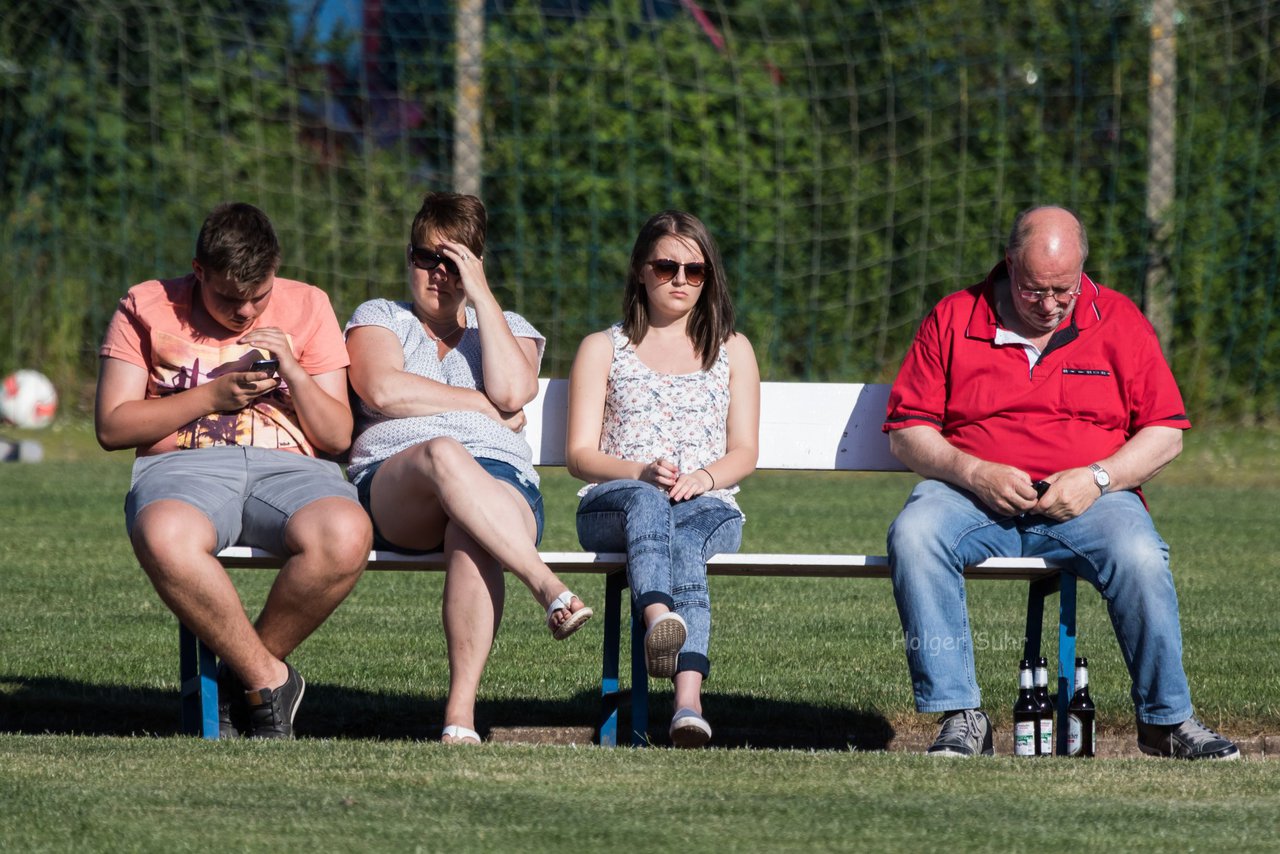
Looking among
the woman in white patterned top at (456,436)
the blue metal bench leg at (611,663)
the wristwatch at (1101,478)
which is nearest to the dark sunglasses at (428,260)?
the woman in white patterned top at (456,436)

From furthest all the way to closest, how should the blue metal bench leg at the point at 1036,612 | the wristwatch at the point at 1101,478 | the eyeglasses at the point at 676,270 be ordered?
the eyeglasses at the point at 676,270, the blue metal bench leg at the point at 1036,612, the wristwatch at the point at 1101,478

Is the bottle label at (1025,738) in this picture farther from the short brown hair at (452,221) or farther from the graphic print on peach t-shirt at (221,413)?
the graphic print on peach t-shirt at (221,413)

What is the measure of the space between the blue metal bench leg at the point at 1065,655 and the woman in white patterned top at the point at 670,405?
Result: 837 mm

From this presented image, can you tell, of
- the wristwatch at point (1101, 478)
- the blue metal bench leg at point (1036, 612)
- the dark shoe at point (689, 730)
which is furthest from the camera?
the blue metal bench leg at point (1036, 612)

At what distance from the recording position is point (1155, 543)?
4.41 metres

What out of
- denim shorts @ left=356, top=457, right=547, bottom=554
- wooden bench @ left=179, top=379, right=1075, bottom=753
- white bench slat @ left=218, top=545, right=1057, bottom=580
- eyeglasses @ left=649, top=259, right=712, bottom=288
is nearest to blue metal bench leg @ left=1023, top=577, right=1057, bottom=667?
wooden bench @ left=179, top=379, right=1075, bottom=753

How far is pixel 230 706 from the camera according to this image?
457cm

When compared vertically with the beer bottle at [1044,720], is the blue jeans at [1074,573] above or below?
above

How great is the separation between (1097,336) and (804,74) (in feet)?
29.7

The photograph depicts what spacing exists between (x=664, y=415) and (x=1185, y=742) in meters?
1.58

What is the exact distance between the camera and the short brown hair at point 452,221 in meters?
4.83

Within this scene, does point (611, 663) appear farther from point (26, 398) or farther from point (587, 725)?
point (26, 398)

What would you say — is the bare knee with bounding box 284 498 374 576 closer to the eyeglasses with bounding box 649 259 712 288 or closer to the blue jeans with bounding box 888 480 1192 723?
the eyeglasses with bounding box 649 259 712 288

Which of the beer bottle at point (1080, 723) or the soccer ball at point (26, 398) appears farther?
the soccer ball at point (26, 398)
